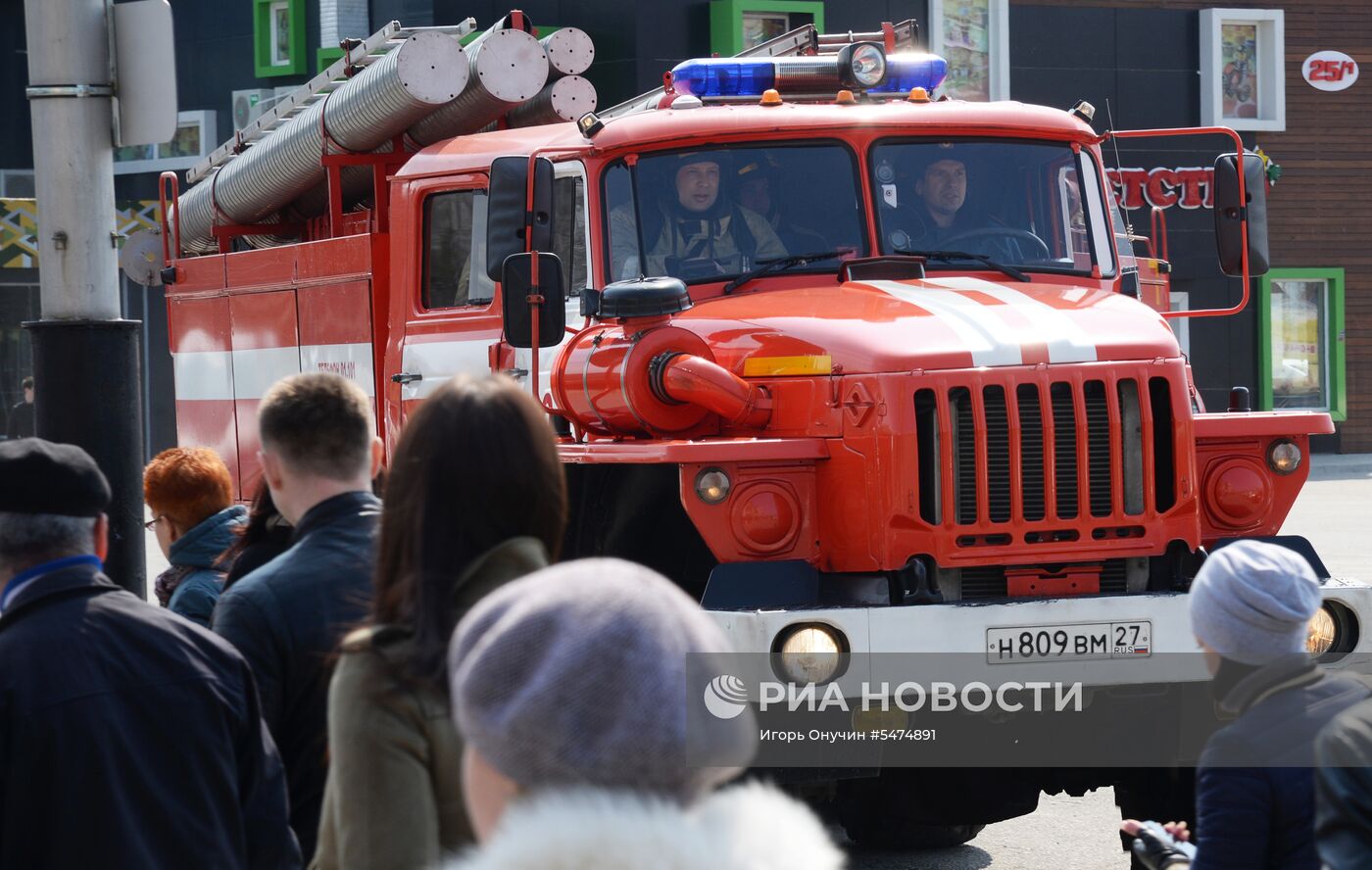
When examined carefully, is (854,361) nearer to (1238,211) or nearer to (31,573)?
(1238,211)

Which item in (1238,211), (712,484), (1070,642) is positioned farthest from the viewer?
(1238,211)

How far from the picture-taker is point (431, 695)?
8.54ft

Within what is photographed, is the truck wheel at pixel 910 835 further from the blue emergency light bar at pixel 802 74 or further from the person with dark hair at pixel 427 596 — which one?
the person with dark hair at pixel 427 596

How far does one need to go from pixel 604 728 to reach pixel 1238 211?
6.83m

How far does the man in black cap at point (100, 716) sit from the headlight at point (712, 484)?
10.3 feet

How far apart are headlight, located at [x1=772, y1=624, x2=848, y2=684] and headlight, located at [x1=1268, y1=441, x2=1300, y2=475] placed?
7.10 feet

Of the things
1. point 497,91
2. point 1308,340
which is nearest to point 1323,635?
point 497,91

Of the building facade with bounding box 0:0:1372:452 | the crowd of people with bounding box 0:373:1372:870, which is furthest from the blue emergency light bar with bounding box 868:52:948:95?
the building facade with bounding box 0:0:1372:452

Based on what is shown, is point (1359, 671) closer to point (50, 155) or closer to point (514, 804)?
point (50, 155)

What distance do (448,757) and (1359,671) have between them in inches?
191

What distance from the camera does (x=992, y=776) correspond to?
6.84 meters

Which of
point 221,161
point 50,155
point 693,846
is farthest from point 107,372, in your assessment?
point 221,161

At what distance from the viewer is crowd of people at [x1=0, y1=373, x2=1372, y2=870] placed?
181 centimetres

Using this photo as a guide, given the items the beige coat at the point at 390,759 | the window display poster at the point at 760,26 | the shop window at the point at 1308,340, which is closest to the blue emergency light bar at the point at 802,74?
the beige coat at the point at 390,759
